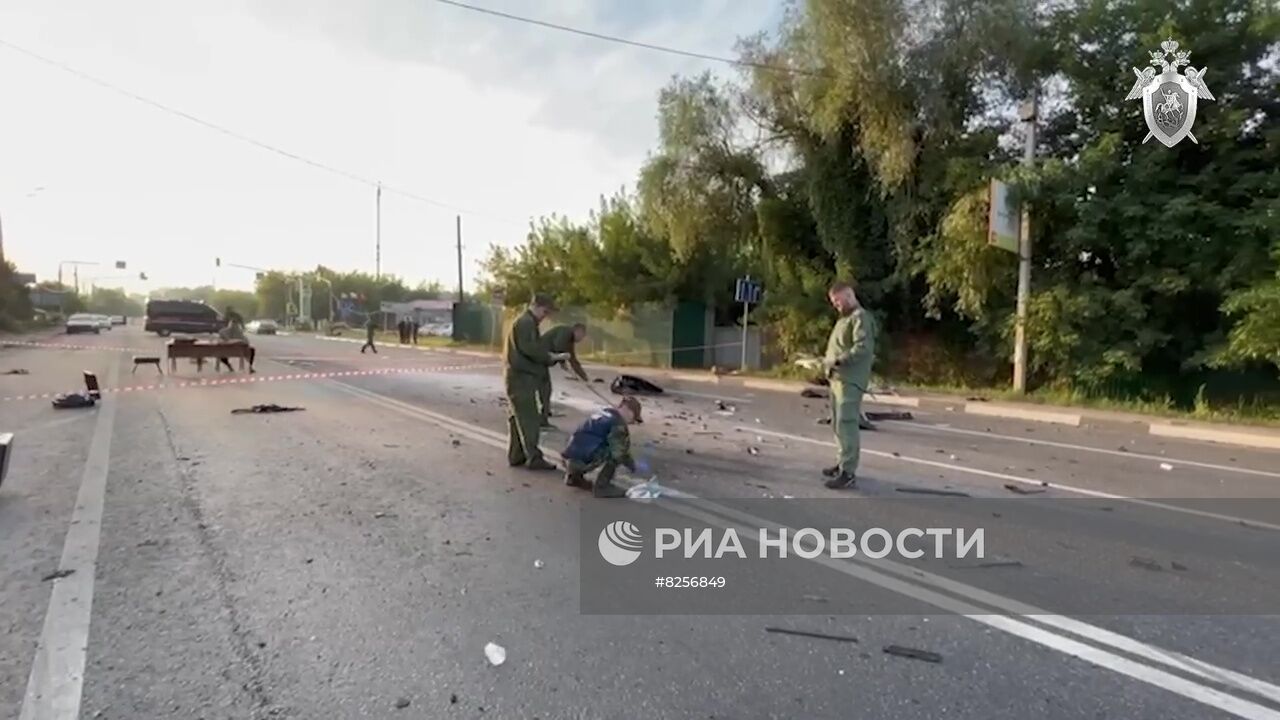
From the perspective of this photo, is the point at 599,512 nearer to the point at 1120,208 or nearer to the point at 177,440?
the point at 177,440

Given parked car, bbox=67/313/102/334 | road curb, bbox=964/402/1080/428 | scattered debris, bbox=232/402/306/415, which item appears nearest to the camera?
scattered debris, bbox=232/402/306/415

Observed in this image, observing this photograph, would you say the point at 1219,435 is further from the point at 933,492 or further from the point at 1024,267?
the point at 933,492

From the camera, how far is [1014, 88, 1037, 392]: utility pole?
15.2m

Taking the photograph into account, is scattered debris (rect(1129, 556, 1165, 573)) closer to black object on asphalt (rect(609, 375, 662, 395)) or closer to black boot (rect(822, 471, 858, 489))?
black boot (rect(822, 471, 858, 489))

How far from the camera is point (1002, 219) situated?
14961 millimetres

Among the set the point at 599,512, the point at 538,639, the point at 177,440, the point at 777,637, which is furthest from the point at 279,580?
the point at 177,440

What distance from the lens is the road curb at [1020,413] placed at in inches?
496

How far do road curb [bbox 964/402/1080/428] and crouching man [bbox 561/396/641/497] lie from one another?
928 centimetres

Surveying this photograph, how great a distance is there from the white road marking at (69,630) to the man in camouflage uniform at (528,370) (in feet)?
10.7

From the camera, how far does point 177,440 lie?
28.1ft

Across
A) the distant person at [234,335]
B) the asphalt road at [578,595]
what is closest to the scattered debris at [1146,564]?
the asphalt road at [578,595]

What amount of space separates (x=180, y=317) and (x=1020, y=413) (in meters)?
41.7

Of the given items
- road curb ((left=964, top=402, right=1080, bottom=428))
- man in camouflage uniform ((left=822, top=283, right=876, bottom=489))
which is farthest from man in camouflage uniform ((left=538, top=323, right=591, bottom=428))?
road curb ((left=964, top=402, right=1080, bottom=428))

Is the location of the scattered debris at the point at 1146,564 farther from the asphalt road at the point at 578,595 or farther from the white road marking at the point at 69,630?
the white road marking at the point at 69,630
